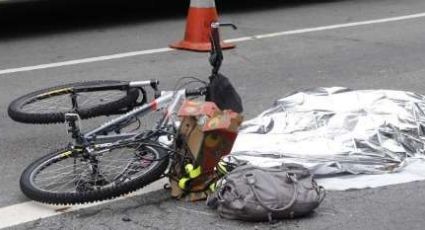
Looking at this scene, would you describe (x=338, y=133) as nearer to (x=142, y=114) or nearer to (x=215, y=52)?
(x=215, y=52)

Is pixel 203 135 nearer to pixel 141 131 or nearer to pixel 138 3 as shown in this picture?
pixel 141 131

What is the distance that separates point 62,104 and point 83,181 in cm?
124

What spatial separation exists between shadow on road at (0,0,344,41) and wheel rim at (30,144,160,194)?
633 centimetres

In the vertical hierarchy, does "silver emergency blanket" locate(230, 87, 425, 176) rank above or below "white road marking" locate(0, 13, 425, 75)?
above

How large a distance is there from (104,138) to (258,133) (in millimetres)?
1250

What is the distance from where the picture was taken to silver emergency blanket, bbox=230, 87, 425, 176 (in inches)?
202

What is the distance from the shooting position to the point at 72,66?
8773 mm

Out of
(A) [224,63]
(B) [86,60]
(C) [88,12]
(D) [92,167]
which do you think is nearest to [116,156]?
(D) [92,167]

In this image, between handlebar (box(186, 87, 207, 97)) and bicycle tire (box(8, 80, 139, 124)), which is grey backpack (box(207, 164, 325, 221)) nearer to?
handlebar (box(186, 87, 207, 97))

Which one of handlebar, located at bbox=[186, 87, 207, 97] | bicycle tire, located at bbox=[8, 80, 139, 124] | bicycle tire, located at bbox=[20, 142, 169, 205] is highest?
handlebar, located at bbox=[186, 87, 207, 97]

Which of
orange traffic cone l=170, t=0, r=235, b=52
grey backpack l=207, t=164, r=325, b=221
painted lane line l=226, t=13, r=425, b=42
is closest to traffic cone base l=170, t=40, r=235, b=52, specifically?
orange traffic cone l=170, t=0, r=235, b=52

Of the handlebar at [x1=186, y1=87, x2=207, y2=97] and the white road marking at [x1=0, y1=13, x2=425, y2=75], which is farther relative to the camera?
the white road marking at [x1=0, y1=13, x2=425, y2=75]

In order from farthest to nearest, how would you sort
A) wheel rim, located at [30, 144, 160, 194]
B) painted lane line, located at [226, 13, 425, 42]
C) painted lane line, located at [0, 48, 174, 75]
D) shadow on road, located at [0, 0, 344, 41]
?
shadow on road, located at [0, 0, 344, 41] < painted lane line, located at [226, 13, 425, 42] < painted lane line, located at [0, 48, 174, 75] < wheel rim, located at [30, 144, 160, 194]

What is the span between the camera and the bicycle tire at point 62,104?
564cm
